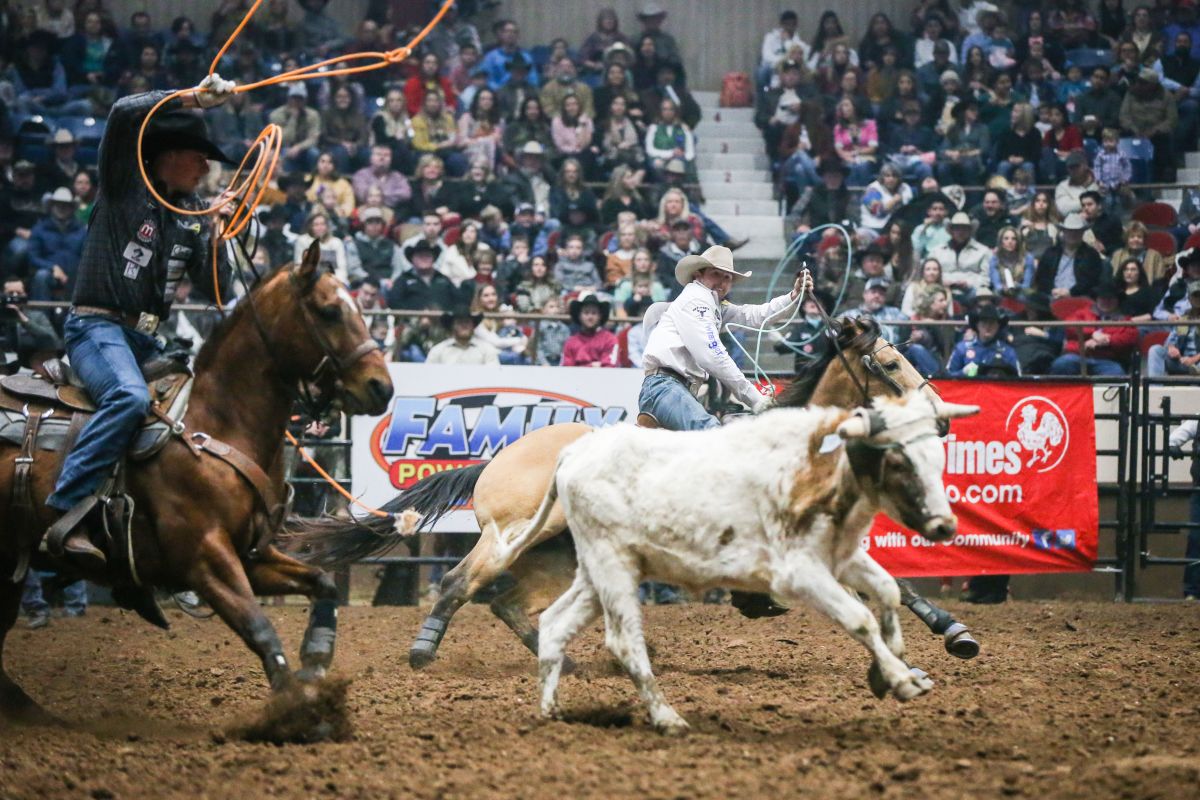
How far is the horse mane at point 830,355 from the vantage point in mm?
7152

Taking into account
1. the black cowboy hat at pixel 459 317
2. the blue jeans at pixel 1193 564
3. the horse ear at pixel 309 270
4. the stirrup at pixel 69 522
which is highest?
the horse ear at pixel 309 270

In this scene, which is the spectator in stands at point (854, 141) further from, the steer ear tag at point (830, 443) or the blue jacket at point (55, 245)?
the steer ear tag at point (830, 443)

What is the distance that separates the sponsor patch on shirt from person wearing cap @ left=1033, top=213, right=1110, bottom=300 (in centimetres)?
1017

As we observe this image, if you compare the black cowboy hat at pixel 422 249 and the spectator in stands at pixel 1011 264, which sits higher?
the black cowboy hat at pixel 422 249

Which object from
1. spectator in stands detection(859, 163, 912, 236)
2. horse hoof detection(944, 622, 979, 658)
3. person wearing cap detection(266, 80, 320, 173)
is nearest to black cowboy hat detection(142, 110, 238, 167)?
horse hoof detection(944, 622, 979, 658)

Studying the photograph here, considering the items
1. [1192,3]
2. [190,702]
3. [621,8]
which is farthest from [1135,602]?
[621,8]

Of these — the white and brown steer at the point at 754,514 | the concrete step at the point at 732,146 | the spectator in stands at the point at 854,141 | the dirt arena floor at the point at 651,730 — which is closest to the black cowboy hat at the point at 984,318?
the dirt arena floor at the point at 651,730

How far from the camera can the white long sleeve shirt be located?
6977mm

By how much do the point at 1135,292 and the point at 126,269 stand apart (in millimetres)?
10391

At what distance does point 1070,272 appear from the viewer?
1375cm

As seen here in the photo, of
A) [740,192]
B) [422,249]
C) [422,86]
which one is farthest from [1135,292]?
[422,86]

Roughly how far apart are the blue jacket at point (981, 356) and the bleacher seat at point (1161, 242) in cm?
408

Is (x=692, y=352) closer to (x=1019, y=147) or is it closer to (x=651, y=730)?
(x=651, y=730)

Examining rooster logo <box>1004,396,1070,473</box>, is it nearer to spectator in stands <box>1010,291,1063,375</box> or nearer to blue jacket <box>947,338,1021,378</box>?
blue jacket <box>947,338,1021,378</box>
